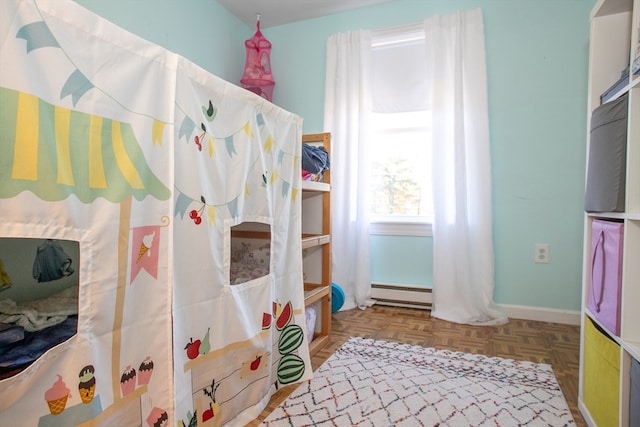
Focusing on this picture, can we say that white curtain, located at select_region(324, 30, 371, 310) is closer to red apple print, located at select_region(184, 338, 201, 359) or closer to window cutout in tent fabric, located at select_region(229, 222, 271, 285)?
window cutout in tent fabric, located at select_region(229, 222, 271, 285)

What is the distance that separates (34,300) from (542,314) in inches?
109

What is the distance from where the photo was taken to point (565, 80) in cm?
244

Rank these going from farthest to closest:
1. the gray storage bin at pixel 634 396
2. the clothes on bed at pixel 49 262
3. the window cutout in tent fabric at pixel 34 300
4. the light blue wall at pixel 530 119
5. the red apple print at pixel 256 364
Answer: the light blue wall at pixel 530 119
the red apple print at pixel 256 364
the clothes on bed at pixel 49 262
the gray storage bin at pixel 634 396
the window cutout in tent fabric at pixel 34 300

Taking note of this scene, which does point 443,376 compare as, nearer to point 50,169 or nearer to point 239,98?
point 239,98

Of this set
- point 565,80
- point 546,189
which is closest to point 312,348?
point 546,189

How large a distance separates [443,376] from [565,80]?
2.05 metres

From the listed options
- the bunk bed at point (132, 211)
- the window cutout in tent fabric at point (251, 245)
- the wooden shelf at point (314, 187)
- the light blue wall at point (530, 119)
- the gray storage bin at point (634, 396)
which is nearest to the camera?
the bunk bed at point (132, 211)

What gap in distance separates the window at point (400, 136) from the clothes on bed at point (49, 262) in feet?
6.83

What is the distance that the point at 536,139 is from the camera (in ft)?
8.21

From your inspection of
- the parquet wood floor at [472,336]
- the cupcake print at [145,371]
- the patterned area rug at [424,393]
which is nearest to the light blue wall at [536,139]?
the parquet wood floor at [472,336]

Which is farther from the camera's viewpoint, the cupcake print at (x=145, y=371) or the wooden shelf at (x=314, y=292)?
the wooden shelf at (x=314, y=292)

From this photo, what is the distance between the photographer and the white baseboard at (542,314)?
2.44 meters

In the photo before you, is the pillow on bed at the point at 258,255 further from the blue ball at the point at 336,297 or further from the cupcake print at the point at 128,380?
the cupcake print at the point at 128,380

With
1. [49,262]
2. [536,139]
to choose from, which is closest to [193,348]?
[49,262]
